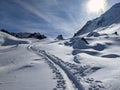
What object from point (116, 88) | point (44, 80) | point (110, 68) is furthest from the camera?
point (110, 68)

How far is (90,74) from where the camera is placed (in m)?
14.0

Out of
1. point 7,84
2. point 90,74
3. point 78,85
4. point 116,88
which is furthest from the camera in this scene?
point 90,74

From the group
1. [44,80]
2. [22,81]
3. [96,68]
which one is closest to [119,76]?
[96,68]

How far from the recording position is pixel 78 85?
11477 millimetres

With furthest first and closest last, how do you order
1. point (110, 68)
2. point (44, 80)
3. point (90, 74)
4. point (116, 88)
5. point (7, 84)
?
point (110, 68)
point (90, 74)
point (44, 80)
point (7, 84)
point (116, 88)

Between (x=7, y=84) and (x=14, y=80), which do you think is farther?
(x=14, y=80)

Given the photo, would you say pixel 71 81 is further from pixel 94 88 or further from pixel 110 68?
pixel 110 68

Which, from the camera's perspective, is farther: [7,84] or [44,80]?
Answer: [44,80]

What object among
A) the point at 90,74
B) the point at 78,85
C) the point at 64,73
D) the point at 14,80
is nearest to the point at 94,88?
the point at 78,85

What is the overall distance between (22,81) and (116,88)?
575 cm

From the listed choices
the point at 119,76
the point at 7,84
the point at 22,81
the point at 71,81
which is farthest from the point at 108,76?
the point at 7,84

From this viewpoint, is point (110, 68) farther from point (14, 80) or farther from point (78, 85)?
point (14, 80)

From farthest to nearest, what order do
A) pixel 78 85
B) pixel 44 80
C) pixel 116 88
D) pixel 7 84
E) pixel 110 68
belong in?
pixel 110 68 < pixel 44 80 < pixel 7 84 < pixel 78 85 < pixel 116 88

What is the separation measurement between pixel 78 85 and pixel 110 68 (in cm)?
443
